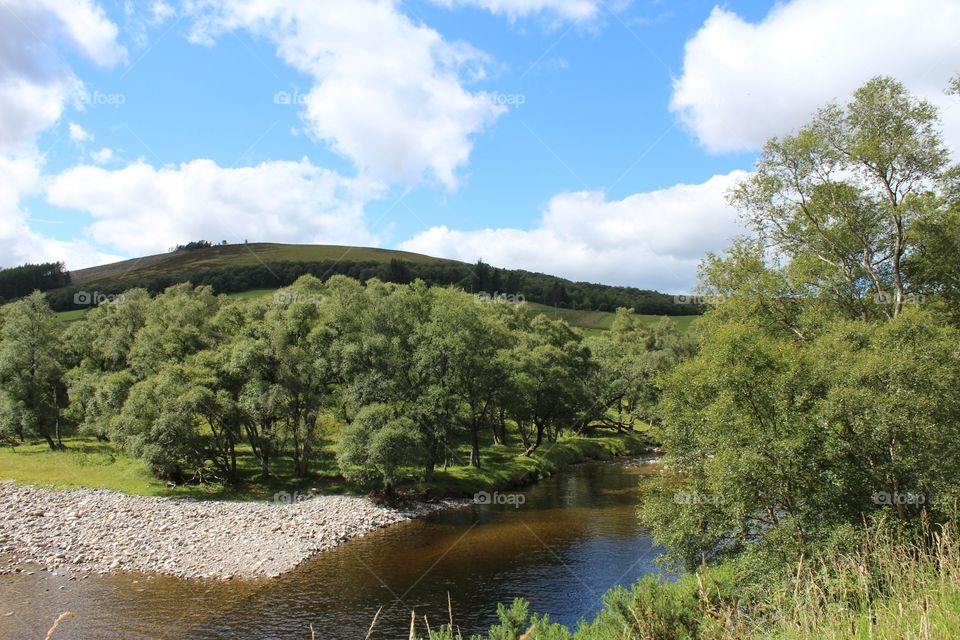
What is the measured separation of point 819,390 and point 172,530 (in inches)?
1422

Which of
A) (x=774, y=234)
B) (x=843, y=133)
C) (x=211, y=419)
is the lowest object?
(x=211, y=419)

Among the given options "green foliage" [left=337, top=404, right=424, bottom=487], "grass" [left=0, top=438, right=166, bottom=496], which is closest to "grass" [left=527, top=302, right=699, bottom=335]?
"green foliage" [left=337, top=404, right=424, bottom=487]

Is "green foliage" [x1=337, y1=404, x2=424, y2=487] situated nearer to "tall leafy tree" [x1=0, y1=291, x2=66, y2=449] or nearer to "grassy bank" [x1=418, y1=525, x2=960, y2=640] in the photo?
"grassy bank" [x1=418, y1=525, x2=960, y2=640]

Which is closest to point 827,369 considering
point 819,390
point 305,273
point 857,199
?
point 819,390

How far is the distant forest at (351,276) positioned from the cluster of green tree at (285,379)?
7666 cm

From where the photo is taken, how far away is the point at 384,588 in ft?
91.7

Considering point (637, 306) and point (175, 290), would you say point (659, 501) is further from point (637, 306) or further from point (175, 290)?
point (637, 306)

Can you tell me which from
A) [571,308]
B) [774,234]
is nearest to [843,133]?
[774,234]

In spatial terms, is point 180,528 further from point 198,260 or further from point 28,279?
point 198,260

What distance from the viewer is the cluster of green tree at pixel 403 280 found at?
14612cm

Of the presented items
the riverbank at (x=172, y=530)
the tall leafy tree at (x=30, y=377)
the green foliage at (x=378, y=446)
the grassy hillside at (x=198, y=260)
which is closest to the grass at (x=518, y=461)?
the riverbank at (x=172, y=530)

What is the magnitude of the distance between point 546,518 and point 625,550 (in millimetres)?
8696

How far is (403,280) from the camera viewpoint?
16338 centimetres

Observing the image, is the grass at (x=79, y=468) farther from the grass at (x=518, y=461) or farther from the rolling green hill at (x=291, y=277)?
the rolling green hill at (x=291, y=277)
